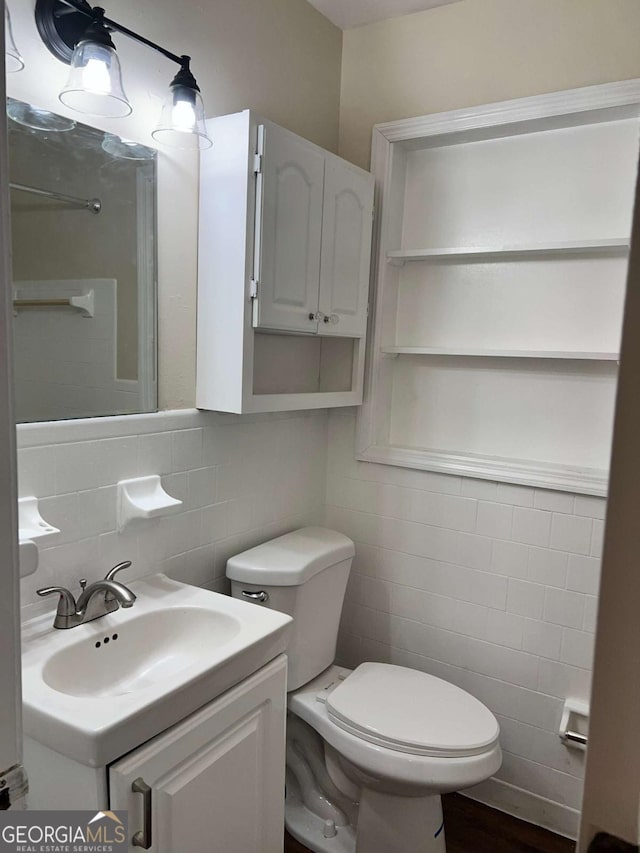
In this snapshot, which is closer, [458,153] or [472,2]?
[472,2]

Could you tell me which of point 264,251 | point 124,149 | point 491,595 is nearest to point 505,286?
point 264,251

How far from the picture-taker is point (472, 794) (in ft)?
6.82

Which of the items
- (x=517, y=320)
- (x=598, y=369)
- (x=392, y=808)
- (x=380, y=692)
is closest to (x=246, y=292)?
(x=517, y=320)

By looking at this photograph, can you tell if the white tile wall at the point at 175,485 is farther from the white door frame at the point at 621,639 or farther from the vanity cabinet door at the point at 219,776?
the white door frame at the point at 621,639

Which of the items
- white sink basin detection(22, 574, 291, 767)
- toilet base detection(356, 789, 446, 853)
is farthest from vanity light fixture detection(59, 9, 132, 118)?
toilet base detection(356, 789, 446, 853)

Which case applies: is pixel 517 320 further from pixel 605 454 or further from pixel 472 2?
pixel 472 2

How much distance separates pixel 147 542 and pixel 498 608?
1150 mm

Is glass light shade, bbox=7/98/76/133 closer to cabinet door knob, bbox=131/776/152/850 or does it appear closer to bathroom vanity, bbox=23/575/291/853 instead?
bathroom vanity, bbox=23/575/291/853

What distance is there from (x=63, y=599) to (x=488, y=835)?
1531 millimetres

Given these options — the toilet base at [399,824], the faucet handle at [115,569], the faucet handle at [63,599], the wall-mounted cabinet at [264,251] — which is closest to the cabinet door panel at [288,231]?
the wall-mounted cabinet at [264,251]

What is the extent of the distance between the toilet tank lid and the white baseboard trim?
909 mm

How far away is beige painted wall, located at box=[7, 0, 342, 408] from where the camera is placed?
141 cm

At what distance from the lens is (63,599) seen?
1326mm

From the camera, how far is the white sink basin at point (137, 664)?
1.05 metres
